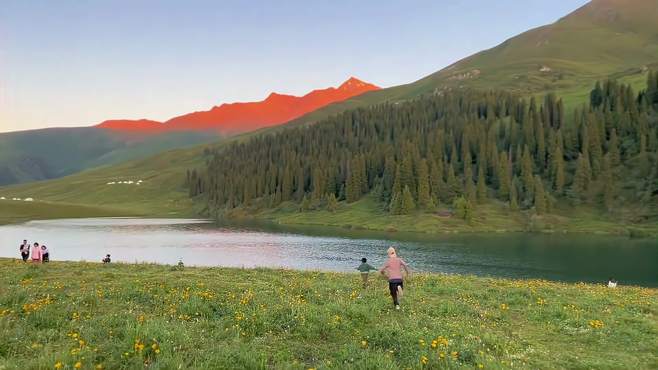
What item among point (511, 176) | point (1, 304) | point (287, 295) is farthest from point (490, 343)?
point (511, 176)

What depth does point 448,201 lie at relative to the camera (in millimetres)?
192500

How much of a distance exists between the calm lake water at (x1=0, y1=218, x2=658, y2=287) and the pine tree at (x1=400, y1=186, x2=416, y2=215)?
38.0 metres

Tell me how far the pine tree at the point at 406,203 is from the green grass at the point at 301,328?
6057 inches

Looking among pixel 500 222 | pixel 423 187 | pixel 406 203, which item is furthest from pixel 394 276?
pixel 423 187

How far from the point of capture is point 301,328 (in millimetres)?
18047

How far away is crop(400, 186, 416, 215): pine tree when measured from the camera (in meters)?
181

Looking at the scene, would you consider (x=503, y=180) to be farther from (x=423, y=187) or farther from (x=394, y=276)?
(x=394, y=276)

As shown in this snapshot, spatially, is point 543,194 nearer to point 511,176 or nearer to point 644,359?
point 511,176

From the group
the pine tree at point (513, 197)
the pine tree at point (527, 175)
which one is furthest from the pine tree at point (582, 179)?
the pine tree at point (513, 197)

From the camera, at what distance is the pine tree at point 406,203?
18138 centimetres

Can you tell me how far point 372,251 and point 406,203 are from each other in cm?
8128

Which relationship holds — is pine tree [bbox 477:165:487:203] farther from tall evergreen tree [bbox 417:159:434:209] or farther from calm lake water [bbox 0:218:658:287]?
calm lake water [bbox 0:218:658:287]

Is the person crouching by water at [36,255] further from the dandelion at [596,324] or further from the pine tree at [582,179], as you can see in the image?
the pine tree at [582,179]

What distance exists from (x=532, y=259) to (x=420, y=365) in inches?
3589
